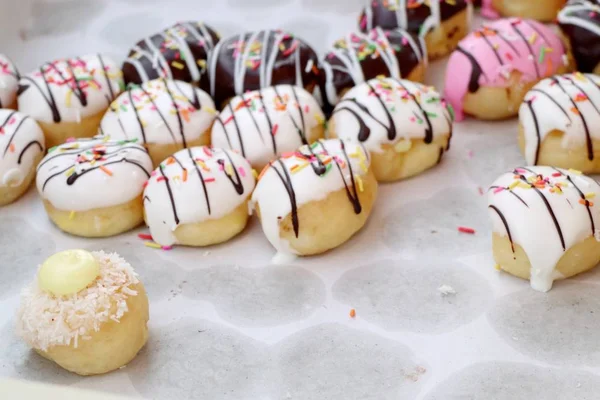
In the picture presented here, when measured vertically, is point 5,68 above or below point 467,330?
above

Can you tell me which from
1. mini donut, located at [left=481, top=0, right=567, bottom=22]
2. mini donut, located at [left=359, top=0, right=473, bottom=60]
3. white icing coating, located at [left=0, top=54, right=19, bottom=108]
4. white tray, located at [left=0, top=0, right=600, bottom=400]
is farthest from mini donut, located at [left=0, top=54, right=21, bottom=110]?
mini donut, located at [left=481, top=0, right=567, bottom=22]

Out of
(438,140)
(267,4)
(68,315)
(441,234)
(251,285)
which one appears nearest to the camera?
(68,315)

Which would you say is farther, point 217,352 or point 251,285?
point 251,285

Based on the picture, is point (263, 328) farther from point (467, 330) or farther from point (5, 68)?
point (5, 68)

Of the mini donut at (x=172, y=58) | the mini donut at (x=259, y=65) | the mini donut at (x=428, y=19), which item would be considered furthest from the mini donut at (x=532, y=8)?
the mini donut at (x=172, y=58)

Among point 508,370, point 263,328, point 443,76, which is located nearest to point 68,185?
point 263,328

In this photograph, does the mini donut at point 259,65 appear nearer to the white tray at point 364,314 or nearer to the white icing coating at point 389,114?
the white icing coating at point 389,114

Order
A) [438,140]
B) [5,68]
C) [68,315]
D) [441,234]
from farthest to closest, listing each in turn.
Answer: [5,68] → [438,140] → [441,234] → [68,315]

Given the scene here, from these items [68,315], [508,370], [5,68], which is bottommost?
[508,370]
